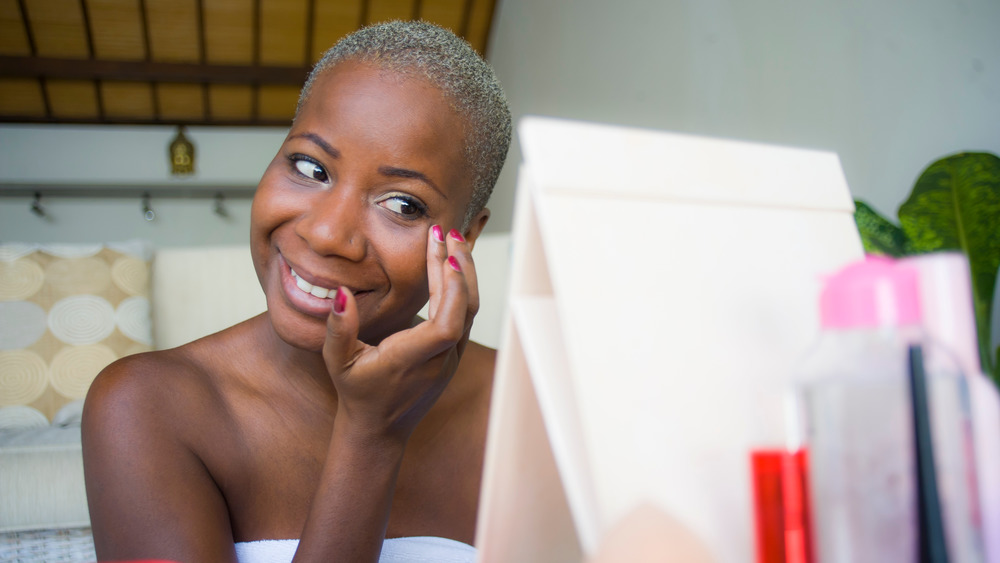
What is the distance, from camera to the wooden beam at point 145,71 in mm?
4168

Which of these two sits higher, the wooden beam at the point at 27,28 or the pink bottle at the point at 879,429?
the wooden beam at the point at 27,28

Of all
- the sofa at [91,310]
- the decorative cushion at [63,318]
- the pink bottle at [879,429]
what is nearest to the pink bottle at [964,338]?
the pink bottle at [879,429]

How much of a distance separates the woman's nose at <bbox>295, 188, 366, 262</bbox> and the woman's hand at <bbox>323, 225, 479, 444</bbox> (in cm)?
14

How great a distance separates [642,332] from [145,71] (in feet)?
15.5

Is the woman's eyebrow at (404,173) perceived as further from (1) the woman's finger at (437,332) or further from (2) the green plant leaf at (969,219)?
(2) the green plant leaf at (969,219)

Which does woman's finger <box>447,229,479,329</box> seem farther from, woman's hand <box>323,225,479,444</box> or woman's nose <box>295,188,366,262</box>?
woman's nose <box>295,188,366,262</box>

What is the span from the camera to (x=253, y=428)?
3.16ft

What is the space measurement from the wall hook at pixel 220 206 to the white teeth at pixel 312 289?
4216 mm

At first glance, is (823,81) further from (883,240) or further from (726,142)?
(726,142)

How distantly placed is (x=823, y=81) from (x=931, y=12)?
0.99 ft

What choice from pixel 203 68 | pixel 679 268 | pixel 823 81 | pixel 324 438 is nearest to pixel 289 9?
pixel 203 68

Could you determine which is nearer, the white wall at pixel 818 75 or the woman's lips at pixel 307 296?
the woman's lips at pixel 307 296

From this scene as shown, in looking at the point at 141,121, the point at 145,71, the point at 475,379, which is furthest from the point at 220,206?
the point at 475,379

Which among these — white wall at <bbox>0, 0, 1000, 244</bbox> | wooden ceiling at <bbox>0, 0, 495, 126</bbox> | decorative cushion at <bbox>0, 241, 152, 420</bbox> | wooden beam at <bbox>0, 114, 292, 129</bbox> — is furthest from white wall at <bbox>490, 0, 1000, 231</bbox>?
wooden beam at <bbox>0, 114, 292, 129</bbox>
